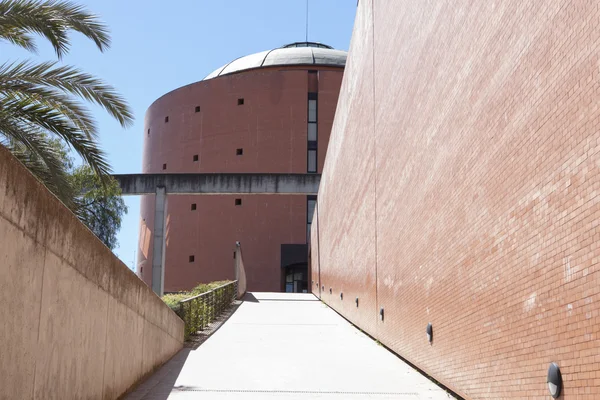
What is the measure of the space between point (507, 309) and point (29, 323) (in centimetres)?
371

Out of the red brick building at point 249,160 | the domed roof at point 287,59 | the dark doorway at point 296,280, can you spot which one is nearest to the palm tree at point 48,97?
the red brick building at point 249,160

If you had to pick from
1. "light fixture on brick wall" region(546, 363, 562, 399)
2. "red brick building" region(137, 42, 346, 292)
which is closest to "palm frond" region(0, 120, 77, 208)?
"light fixture on brick wall" region(546, 363, 562, 399)

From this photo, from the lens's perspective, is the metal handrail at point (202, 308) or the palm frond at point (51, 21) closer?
the palm frond at point (51, 21)

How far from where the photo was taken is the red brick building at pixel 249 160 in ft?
127

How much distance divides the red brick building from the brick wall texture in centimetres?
2613

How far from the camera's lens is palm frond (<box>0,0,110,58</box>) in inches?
350

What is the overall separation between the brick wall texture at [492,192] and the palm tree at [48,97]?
14.5 feet

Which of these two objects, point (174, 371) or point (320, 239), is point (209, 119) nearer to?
point (320, 239)

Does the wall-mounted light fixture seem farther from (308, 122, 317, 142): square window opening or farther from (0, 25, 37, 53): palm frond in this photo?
(308, 122, 317, 142): square window opening

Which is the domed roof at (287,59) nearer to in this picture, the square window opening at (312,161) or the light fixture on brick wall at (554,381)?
the square window opening at (312,161)

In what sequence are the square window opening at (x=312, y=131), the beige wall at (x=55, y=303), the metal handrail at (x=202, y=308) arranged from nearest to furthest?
1. the beige wall at (x=55, y=303)
2. the metal handrail at (x=202, y=308)
3. the square window opening at (x=312, y=131)

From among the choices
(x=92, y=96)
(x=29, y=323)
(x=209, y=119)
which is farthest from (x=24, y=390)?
(x=209, y=119)

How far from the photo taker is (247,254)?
127ft

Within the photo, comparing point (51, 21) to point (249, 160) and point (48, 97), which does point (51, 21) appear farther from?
point (249, 160)
